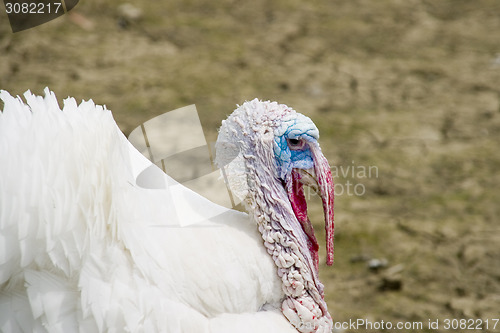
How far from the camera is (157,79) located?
5.84 m

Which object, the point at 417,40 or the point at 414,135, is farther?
the point at 417,40

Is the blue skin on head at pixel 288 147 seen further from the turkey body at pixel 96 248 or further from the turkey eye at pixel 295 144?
the turkey body at pixel 96 248

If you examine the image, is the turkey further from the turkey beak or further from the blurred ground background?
Result: the blurred ground background

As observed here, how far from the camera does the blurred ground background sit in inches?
168

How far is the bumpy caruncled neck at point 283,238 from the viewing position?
2.79 metres

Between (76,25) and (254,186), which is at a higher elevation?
(76,25)

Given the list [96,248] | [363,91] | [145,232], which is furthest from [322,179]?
[363,91]

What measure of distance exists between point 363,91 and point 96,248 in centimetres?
390

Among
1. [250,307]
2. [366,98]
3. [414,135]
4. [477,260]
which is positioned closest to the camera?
[250,307]

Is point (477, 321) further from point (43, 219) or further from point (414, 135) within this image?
point (43, 219)

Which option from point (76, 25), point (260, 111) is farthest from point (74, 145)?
point (76, 25)

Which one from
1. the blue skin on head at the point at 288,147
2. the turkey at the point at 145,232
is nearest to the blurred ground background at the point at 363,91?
the turkey at the point at 145,232

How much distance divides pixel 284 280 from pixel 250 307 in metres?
0.19

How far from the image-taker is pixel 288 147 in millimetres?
2779
